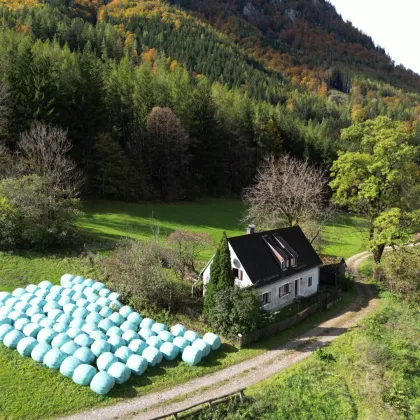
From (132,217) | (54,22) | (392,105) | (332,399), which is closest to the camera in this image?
(332,399)

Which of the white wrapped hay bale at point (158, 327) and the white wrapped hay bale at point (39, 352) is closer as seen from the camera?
the white wrapped hay bale at point (39, 352)

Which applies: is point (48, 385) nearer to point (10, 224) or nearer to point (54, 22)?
point (10, 224)

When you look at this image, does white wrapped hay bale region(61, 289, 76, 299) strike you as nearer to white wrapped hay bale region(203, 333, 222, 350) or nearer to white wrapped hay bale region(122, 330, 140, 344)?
white wrapped hay bale region(122, 330, 140, 344)

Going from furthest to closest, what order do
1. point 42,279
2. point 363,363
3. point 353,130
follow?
point 353,130
point 42,279
point 363,363

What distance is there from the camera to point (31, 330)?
21.7 m

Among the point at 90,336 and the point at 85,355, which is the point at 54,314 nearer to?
the point at 90,336

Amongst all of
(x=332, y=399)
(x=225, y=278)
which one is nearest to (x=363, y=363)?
(x=332, y=399)

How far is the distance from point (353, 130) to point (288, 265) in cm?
1637

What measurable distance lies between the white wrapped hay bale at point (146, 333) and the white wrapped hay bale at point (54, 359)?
458 cm

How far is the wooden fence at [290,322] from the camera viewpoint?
2425 cm

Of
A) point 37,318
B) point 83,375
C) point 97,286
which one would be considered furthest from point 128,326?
point 97,286

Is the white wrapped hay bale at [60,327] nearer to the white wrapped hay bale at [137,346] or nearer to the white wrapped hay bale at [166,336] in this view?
the white wrapped hay bale at [137,346]

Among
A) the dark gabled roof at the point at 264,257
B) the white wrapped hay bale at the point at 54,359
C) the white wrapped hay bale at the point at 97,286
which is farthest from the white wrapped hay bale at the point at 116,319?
the dark gabled roof at the point at 264,257

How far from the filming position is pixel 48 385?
1873 centimetres
